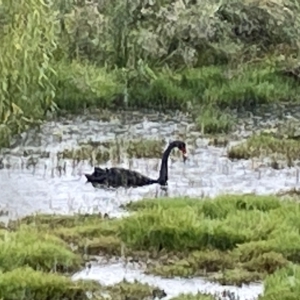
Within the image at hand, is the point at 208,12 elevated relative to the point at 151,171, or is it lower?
elevated

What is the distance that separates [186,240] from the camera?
1207 cm

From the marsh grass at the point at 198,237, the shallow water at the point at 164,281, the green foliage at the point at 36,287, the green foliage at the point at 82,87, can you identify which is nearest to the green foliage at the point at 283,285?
the shallow water at the point at 164,281

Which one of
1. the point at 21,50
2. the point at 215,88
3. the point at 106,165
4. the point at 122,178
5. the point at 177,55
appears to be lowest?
the point at 106,165

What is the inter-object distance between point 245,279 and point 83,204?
4.23 metres

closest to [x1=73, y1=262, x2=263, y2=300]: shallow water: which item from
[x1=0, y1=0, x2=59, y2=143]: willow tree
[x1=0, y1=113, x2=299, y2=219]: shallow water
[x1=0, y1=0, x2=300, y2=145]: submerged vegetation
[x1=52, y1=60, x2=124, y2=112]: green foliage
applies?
[x1=0, y1=113, x2=299, y2=219]: shallow water

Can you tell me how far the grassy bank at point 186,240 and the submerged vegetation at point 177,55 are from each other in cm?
827

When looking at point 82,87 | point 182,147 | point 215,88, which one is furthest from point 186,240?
point 215,88

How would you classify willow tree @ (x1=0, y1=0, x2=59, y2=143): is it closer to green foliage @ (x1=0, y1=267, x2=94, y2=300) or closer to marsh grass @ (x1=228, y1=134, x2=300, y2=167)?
marsh grass @ (x1=228, y1=134, x2=300, y2=167)

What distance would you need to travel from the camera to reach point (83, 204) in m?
14.8

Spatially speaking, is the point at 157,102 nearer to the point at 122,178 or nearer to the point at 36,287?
the point at 122,178

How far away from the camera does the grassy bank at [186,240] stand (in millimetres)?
11180

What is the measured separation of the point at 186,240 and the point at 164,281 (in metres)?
1.17

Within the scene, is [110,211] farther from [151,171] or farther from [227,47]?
[227,47]

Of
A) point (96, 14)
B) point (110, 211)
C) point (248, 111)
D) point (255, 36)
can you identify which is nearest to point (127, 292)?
point (110, 211)
